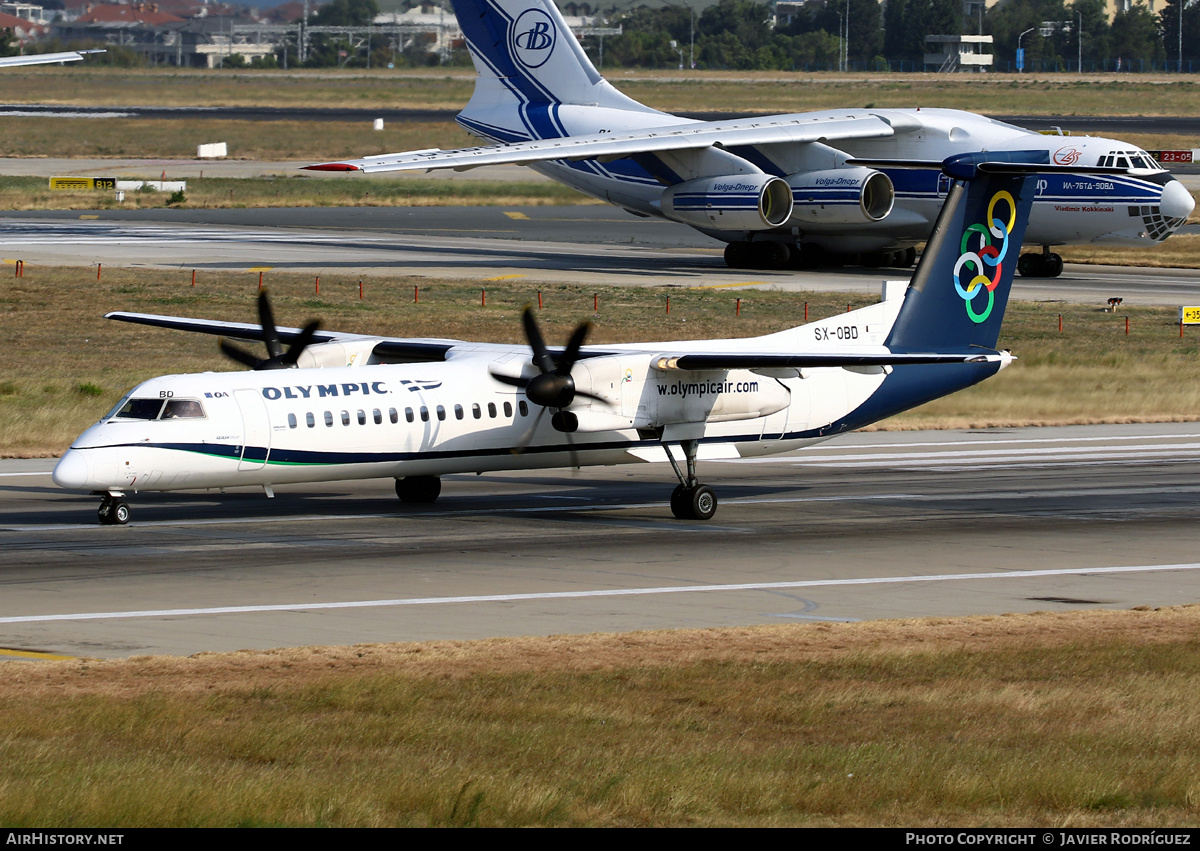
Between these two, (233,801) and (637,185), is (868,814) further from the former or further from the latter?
(637,185)

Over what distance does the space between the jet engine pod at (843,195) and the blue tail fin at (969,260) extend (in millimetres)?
24551

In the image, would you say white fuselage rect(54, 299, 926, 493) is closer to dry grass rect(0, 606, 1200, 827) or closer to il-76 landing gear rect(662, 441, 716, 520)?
il-76 landing gear rect(662, 441, 716, 520)

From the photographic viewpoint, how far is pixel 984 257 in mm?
30766

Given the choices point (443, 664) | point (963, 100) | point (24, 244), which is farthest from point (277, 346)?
point (963, 100)

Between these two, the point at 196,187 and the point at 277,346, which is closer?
the point at 277,346

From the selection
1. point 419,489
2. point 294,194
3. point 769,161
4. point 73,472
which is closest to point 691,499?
point 419,489

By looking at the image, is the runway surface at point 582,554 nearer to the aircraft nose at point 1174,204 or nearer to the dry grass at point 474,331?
the dry grass at point 474,331

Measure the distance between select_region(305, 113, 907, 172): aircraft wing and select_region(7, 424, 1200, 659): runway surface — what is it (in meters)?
22.0

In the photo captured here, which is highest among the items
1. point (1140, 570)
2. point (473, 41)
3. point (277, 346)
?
point (473, 41)

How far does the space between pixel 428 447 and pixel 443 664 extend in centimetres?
922

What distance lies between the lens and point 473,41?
61.7 metres

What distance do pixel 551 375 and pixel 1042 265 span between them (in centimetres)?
3827

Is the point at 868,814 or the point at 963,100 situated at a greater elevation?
the point at 963,100

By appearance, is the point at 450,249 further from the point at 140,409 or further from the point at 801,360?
the point at 140,409
